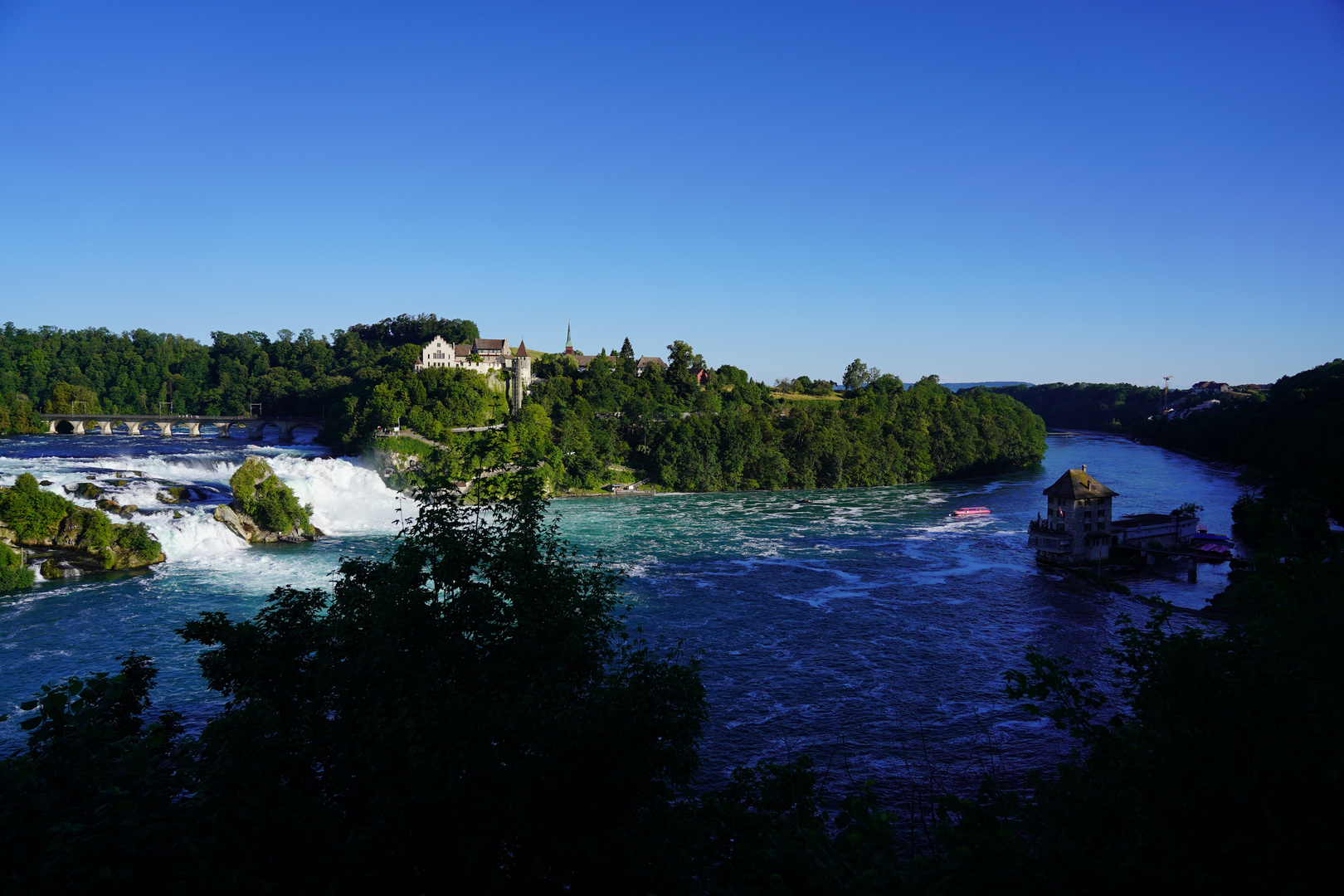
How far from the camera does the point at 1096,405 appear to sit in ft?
498

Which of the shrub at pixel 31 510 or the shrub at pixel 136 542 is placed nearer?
the shrub at pixel 31 510

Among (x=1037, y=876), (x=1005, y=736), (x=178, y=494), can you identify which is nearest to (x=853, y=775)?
(x=1005, y=736)

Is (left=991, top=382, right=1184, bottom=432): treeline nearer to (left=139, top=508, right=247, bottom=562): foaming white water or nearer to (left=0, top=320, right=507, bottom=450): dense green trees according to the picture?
(left=0, top=320, right=507, bottom=450): dense green trees

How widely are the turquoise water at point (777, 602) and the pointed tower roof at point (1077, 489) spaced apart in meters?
3.79

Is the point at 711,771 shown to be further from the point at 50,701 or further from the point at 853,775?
the point at 50,701

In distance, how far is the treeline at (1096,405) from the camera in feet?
461

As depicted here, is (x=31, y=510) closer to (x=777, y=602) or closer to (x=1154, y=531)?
(x=777, y=602)

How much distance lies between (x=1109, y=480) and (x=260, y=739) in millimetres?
71569

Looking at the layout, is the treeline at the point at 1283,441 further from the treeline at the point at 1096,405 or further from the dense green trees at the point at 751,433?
the treeline at the point at 1096,405

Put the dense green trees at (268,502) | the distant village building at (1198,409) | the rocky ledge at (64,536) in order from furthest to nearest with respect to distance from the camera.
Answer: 1. the distant village building at (1198,409)
2. the dense green trees at (268,502)
3. the rocky ledge at (64,536)

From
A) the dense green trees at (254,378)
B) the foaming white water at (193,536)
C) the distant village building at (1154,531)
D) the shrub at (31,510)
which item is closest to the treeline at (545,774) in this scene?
the foaming white water at (193,536)

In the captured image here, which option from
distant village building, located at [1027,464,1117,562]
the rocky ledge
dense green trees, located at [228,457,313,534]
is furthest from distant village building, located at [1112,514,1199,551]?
the rocky ledge

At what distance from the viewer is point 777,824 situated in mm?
8734

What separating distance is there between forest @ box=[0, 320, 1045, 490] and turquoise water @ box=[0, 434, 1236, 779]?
483 inches
